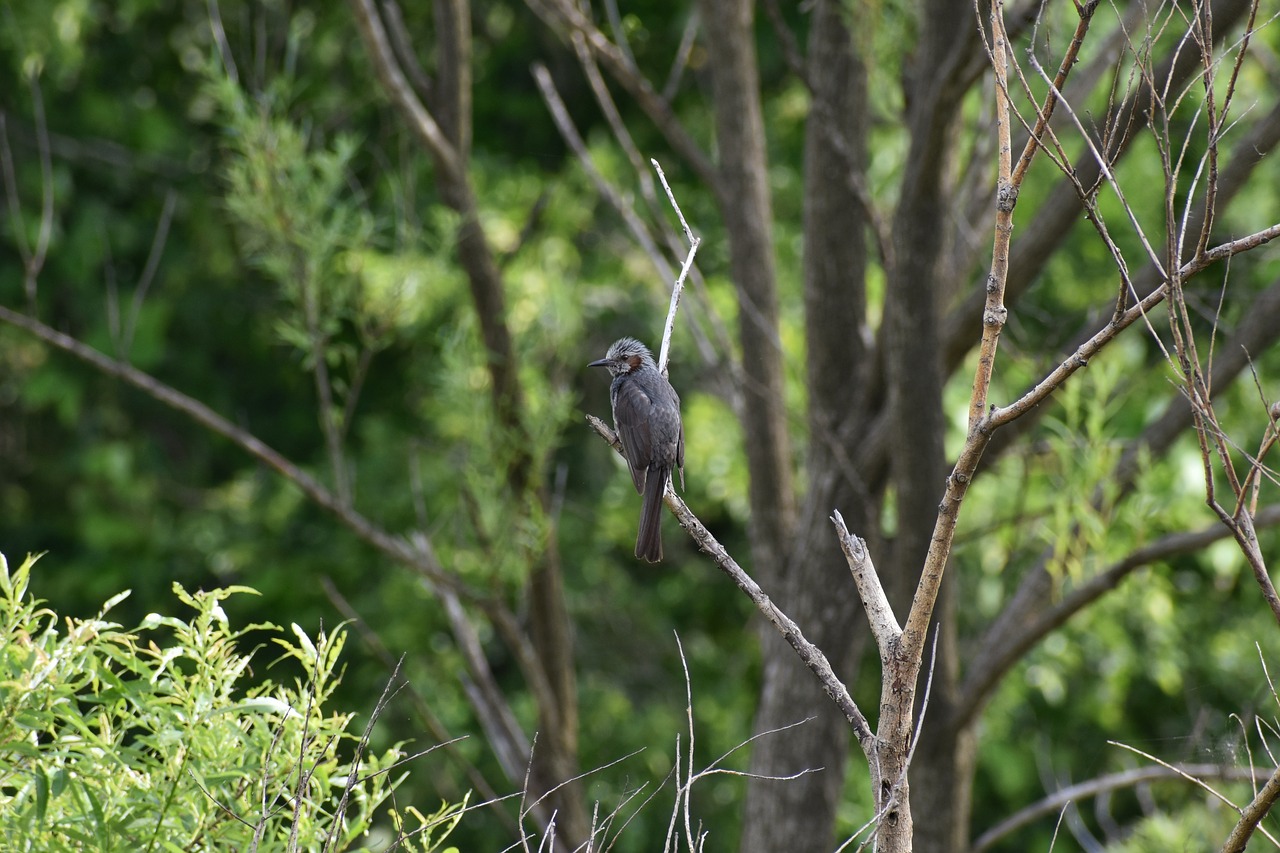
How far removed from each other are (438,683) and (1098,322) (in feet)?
18.1

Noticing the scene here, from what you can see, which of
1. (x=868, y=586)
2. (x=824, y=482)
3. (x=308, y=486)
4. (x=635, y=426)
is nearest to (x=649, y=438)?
(x=635, y=426)

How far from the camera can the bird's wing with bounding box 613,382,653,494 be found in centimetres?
411

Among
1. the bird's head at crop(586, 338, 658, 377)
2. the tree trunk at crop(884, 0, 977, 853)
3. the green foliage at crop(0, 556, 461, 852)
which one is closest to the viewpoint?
the green foliage at crop(0, 556, 461, 852)

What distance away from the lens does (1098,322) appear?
394 cm

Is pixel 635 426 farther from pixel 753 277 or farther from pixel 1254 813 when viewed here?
pixel 1254 813

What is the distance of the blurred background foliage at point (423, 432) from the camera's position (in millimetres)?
7949

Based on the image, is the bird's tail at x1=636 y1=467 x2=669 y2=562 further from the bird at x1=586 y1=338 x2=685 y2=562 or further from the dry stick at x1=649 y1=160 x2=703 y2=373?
the dry stick at x1=649 y1=160 x2=703 y2=373

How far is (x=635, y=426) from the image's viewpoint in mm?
4273

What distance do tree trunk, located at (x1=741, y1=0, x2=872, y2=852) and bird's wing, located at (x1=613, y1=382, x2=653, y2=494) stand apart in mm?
673

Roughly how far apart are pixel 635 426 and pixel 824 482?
34.5 inches

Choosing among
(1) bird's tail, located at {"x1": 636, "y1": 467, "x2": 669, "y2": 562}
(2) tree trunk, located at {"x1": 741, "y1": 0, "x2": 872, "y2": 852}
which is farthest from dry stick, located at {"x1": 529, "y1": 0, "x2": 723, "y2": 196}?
(1) bird's tail, located at {"x1": 636, "y1": 467, "x2": 669, "y2": 562}

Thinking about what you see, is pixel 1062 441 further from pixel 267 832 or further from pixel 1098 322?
pixel 267 832

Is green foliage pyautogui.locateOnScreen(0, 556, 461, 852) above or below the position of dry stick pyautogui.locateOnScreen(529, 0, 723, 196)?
below

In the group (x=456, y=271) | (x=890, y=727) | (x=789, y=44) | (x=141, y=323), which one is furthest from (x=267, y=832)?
(x=141, y=323)
